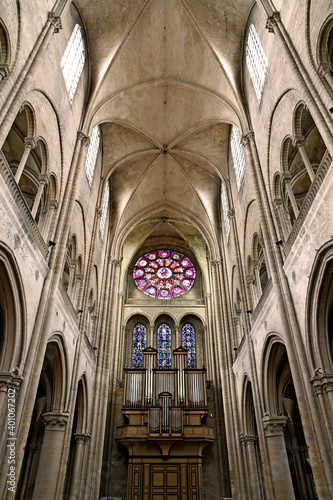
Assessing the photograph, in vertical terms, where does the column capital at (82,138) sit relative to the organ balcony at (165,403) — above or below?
above

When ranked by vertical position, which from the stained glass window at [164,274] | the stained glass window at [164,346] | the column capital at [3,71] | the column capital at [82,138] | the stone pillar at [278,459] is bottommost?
the stone pillar at [278,459]

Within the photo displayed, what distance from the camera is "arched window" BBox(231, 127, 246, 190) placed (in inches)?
715

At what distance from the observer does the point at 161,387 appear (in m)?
22.8

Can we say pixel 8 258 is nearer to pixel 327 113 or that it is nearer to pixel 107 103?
pixel 327 113

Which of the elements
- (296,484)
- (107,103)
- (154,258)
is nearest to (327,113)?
(107,103)

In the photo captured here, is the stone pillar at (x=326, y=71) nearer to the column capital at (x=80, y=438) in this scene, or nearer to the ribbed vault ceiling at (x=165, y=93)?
the ribbed vault ceiling at (x=165, y=93)

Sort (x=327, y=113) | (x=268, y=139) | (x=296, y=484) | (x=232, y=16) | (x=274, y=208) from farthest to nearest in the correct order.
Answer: (x=296, y=484), (x=232, y=16), (x=268, y=139), (x=274, y=208), (x=327, y=113)

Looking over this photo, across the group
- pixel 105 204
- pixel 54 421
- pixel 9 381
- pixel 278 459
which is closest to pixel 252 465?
pixel 278 459

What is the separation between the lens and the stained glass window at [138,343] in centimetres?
2567

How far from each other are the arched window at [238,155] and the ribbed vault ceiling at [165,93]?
3.24 ft

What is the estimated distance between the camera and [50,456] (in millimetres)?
12352

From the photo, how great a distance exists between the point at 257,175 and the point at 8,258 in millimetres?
8838

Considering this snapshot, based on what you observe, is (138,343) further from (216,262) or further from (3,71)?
(3,71)

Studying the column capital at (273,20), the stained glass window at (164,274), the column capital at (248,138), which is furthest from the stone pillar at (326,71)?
the stained glass window at (164,274)
